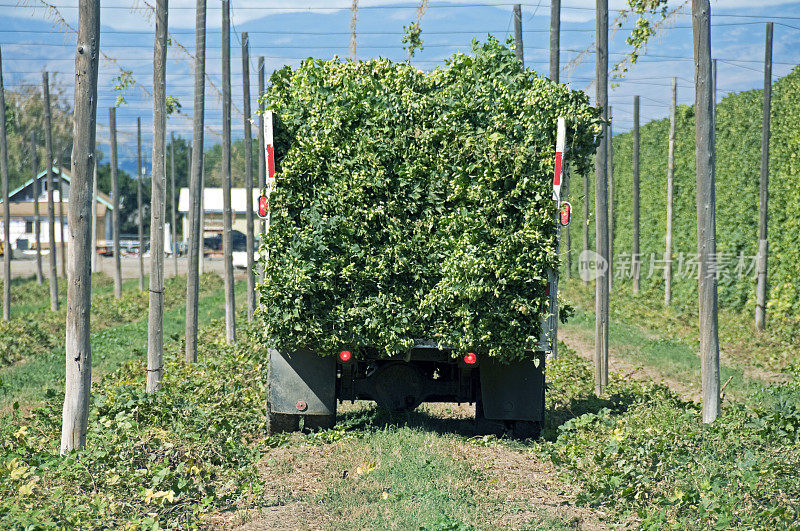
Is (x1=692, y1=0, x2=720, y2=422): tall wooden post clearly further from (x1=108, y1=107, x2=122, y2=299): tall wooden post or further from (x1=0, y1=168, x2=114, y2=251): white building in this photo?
(x1=0, y1=168, x2=114, y2=251): white building

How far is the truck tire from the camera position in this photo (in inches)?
397

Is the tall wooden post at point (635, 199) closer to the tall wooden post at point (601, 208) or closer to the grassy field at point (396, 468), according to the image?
the tall wooden post at point (601, 208)

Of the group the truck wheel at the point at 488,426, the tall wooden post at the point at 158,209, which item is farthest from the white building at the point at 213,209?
the truck wheel at the point at 488,426

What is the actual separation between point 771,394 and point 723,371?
14.5ft

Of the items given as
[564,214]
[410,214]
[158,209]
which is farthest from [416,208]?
[158,209]

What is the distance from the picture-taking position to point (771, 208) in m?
20.3

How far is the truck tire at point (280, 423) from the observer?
10.1 metres

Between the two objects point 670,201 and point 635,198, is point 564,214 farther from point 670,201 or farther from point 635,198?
point 635,198

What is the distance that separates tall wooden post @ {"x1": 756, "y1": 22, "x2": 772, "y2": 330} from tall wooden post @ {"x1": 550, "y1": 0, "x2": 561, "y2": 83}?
5.83 metres

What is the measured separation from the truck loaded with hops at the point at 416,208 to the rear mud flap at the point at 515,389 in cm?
59

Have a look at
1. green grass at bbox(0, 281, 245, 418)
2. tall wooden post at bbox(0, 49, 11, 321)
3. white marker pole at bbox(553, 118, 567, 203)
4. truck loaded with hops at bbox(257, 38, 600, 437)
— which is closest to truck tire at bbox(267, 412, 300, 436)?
truck loaded with hops at bbox(257, 38, 600, 437)

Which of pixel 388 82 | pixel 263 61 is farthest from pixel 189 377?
pixel 263 61

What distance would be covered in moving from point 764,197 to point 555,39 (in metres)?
6.41

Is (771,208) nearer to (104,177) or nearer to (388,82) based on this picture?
(388,82)
